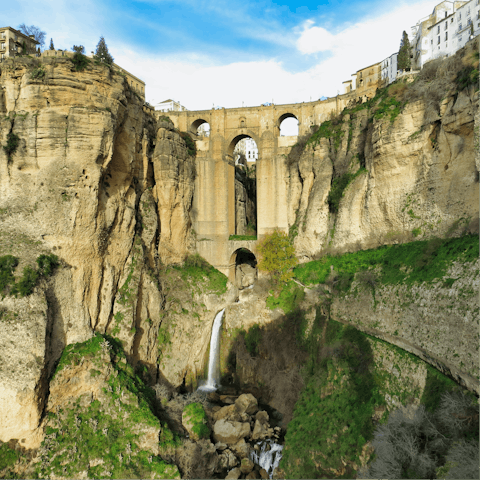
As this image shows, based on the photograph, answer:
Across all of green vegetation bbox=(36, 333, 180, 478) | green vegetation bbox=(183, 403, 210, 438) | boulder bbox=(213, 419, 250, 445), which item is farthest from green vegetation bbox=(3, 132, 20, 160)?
boulder bbox=(213, 419, 250, 445)

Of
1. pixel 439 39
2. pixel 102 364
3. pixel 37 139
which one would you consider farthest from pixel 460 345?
pixel 439 39

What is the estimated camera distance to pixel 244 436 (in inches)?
643

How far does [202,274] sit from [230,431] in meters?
11.9

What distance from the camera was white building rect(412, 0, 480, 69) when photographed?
104 feet

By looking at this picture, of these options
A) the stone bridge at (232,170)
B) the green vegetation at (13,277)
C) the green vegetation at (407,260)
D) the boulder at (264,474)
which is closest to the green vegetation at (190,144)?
the stone bridge at (232,170)

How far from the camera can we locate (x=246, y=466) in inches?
583

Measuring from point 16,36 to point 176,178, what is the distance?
27633 millimetres

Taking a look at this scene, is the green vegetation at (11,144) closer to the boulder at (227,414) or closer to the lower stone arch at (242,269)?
the boulder at (227,414)

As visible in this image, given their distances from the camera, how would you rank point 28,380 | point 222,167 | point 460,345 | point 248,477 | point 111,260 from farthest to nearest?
point 222,167 < point 111,260 < point 248,477 < point 28,380 < point 460,345

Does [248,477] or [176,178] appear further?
[176,178]

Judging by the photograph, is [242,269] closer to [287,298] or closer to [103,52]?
[287,298]

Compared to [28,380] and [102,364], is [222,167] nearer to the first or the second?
[102,364]

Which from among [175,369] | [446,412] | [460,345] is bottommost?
[175,369]

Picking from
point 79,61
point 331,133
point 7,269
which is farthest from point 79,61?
point 331,133
